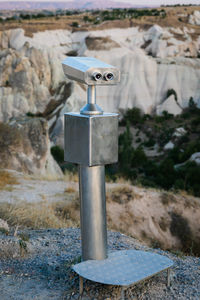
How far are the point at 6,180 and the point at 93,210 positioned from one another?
6.25 metres

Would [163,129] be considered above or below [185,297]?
below

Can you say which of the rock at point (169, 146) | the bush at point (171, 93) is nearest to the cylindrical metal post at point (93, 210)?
the rock at point (169, 146)

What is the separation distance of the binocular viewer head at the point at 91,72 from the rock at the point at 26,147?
959 cm

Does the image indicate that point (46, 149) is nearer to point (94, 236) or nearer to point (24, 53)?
point (94, 236)

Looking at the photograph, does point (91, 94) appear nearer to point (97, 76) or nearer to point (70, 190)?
point (97, 76)

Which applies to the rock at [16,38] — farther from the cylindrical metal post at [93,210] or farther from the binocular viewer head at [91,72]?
the cylindrical metal post at [93,210]

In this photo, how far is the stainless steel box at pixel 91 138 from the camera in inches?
127

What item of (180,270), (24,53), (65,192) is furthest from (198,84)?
(180,270)

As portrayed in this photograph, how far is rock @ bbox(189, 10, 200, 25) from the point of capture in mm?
55344

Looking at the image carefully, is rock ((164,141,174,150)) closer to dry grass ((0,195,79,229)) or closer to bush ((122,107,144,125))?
bush ((122,107,144,125))

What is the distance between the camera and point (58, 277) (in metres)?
3.62

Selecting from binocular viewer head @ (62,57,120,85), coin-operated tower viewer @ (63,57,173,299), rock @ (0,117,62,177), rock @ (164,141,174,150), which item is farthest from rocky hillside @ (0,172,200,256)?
rock @ (164,141,174,150)

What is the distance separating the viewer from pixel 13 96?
1182 inches

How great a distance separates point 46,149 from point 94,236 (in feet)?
36.7
